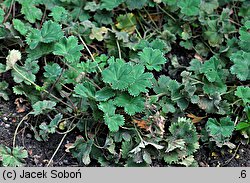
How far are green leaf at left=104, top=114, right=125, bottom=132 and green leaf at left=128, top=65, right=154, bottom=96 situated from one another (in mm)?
152

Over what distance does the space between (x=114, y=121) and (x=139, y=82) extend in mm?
267

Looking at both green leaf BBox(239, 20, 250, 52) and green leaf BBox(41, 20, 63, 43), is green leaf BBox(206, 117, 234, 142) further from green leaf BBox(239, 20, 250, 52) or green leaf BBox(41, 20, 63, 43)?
green leaf BBox(41, 20, 63, 43)

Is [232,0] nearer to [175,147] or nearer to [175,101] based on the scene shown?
[175,101]

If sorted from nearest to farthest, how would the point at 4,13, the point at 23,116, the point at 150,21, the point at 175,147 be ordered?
the point at 175,147 → the point at 23,116 → the point at 4,13 → the point at 150,21

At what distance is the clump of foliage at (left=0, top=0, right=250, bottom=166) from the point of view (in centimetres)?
323

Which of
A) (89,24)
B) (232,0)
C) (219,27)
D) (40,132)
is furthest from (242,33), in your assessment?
(40,132)

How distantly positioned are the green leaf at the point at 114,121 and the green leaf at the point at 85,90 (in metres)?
0.15

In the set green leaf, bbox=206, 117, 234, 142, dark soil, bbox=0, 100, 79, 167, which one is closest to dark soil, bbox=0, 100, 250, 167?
dark soil, bbox=0, 100, 79, 167

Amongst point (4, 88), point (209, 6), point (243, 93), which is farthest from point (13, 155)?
point (209, 6)

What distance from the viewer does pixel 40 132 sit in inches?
129

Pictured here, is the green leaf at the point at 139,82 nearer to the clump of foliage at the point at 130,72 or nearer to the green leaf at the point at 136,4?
the clump of foliage at the point at 130,72

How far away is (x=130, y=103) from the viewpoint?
10.6 ft

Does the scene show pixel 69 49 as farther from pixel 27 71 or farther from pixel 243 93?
pixel 243 93

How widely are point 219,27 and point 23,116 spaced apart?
1.48 metres
